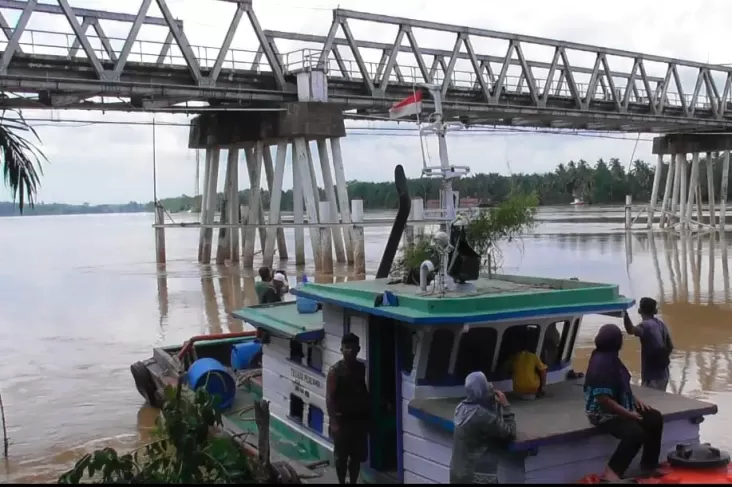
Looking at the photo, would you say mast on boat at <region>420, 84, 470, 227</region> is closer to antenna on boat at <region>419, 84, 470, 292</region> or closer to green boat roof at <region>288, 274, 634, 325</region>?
antenna on boat at <region>419, 84, 470, 292</region>

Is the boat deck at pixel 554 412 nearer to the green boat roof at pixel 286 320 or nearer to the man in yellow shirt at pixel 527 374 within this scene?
the man in yellow shirt at pixel 527 374

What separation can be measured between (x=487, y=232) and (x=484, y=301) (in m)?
5.08

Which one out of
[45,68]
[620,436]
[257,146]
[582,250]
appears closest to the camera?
[620,436]

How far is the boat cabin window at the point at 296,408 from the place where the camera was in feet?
31.3

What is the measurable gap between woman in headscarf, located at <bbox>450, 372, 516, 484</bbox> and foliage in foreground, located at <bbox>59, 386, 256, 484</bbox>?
8.26ft

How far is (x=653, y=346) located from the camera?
28.7ft

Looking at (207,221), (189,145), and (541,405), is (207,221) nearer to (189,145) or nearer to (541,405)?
(189,145)

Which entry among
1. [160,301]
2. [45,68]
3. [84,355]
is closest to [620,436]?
[84,355]

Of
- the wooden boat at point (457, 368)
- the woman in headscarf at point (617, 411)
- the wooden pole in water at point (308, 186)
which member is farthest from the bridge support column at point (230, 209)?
the woman in headscarf at point (617, 411)

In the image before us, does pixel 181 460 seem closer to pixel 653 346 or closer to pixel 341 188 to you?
pixel 653 346

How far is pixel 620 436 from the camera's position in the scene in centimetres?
643

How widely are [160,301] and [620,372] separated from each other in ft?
70.4

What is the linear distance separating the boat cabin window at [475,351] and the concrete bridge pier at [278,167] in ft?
78.0

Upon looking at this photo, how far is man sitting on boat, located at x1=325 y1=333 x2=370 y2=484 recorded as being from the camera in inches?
291
